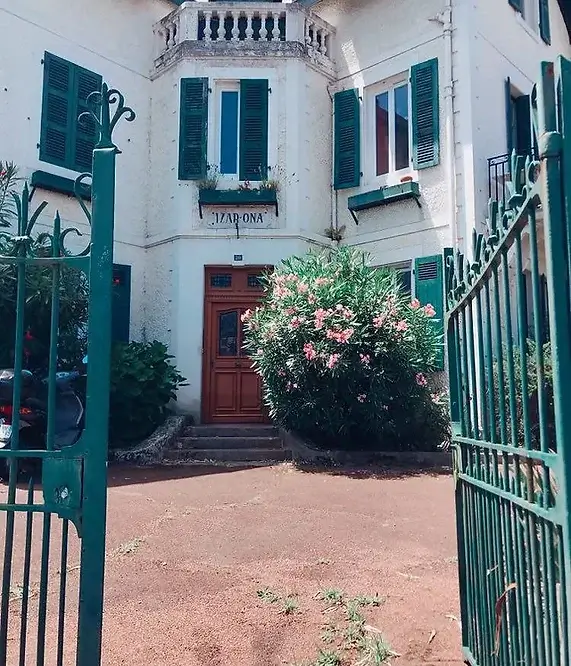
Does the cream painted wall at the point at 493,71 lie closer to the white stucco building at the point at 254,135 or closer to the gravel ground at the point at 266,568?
the white stucco building at the point at 254,135

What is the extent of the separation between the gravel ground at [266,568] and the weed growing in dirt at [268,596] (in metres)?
0.03

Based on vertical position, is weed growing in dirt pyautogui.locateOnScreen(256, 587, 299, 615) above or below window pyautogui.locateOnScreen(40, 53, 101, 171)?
below

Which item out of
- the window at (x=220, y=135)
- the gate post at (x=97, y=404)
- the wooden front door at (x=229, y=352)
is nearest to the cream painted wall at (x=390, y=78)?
the window at (x=220, y=135)

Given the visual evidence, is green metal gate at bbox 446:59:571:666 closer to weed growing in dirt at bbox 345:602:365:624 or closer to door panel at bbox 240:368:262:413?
weed growing in dirt at bbox 345:602:365:624

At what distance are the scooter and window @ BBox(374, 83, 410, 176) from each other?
6.91 metres

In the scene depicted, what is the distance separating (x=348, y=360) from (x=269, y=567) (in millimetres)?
4154

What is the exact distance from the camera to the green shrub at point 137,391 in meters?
8.96


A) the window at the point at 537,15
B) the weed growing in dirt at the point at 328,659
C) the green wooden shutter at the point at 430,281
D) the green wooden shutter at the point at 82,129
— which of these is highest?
the window at the point at 537,15

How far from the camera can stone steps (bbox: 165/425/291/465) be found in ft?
28.9

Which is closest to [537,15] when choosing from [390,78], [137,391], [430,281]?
[390,78]

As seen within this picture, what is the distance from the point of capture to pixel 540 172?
5.35 ft

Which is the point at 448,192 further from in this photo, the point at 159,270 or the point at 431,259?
the point at 159,270

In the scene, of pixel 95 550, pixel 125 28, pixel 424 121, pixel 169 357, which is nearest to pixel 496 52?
pixel 424 121

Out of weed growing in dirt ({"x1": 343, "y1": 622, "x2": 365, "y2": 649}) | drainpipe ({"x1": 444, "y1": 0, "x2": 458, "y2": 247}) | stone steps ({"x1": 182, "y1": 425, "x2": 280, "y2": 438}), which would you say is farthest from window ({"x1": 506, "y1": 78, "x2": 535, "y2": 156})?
weed growing in dirt ({"x1": 343, "y1": 622, "x2": 365, "y2": 649})
